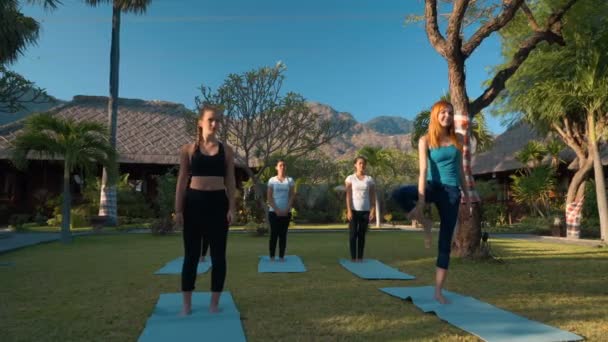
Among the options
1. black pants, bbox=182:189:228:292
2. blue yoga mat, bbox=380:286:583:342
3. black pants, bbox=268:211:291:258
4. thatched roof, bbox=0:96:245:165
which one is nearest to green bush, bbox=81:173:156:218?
thatched roof, bbox=0:96:245:165

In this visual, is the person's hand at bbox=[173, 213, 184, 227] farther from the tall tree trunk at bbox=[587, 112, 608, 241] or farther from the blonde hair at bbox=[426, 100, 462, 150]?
the tall tree trunk at bbox=[587, 112, 608, 241]

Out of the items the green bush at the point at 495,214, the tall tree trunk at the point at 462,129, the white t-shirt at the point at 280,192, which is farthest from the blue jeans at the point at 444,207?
the green bush at the point at 495,214

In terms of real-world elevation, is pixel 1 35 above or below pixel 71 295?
above

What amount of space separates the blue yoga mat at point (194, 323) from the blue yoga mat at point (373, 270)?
2154 mm

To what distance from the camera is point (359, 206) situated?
695 cm

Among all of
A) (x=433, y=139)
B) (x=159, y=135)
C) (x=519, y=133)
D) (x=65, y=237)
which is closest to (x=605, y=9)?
(x=433, y=139)

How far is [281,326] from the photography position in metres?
3.24

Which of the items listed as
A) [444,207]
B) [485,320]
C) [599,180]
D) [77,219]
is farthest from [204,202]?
[77,219]

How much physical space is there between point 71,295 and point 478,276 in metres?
4.68

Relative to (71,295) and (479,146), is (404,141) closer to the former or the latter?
(479,146)

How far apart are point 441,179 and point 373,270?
2.36 metres

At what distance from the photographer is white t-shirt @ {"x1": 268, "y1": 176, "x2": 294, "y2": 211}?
23.0ft

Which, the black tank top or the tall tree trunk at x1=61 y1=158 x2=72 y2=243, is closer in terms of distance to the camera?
the black tank top

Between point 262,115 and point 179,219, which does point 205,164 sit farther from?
point 262,115
